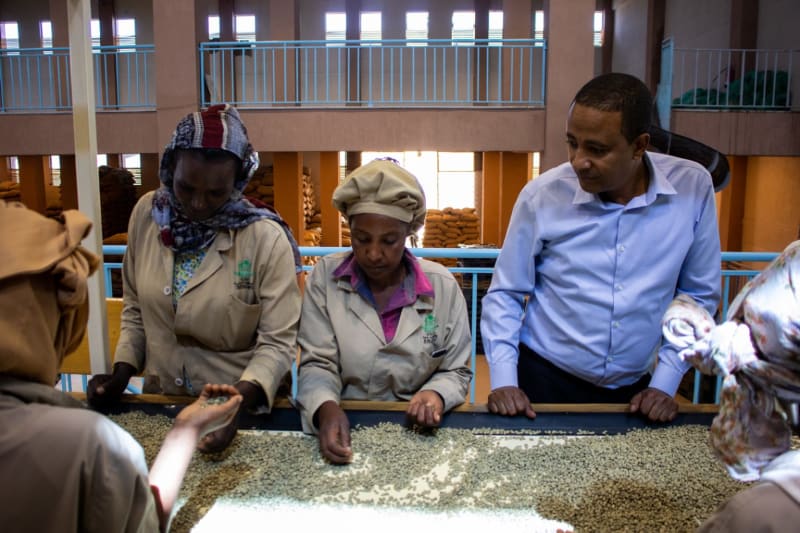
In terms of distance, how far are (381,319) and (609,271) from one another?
569 mm

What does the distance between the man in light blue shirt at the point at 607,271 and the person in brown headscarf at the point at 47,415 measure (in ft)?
2.97

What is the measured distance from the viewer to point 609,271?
4.82 ft

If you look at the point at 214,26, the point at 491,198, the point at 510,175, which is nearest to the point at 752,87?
the point at 510,175

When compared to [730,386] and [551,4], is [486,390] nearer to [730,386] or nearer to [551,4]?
[551,4]

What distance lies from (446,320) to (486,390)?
4432 millimetres

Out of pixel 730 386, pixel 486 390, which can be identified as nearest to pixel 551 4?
pixel 486 390

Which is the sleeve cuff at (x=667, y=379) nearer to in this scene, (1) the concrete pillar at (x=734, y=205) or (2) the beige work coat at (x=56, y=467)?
(2) the beige work coat at (x=56, y=467)

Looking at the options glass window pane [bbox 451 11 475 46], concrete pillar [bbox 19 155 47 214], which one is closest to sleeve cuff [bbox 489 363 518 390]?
concrete pillar [bbox 19 155 47 214]

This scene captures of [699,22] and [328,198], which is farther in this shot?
[699,22]

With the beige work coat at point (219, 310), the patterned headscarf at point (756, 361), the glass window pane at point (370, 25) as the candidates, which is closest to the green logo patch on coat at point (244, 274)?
the beige work coat at point (219, 310)

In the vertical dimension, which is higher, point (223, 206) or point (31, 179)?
point (223, 206)

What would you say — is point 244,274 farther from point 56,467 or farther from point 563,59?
point 563,59

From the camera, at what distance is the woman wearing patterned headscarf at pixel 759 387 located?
57 centimetres

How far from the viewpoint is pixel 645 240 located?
4.78ft
